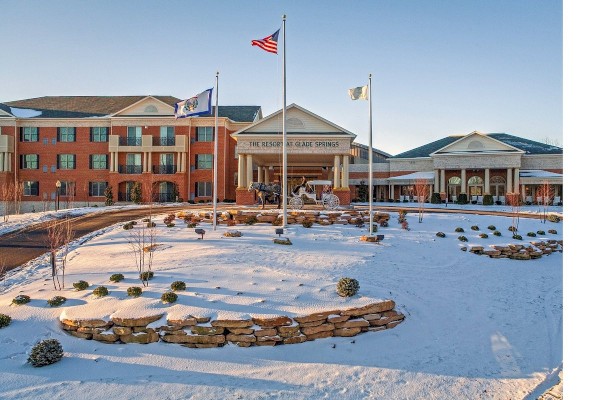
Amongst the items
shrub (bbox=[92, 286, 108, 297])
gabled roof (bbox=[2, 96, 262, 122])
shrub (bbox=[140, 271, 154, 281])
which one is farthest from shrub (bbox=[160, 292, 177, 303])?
gabled roof (bbox=[2, 96, 262, 122])

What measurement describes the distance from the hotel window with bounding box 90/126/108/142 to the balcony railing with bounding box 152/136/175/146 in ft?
20.2

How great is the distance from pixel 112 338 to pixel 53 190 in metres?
41.8

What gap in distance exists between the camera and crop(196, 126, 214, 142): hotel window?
140 feet

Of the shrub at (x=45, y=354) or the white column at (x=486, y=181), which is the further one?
the white column at (x=486, y=181)

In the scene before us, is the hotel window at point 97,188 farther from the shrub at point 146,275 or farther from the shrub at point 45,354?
the shrub at point 45,354

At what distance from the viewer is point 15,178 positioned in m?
43.2

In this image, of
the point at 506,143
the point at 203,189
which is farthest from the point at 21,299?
the point at 506,143

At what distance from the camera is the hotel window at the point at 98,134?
1730 inches

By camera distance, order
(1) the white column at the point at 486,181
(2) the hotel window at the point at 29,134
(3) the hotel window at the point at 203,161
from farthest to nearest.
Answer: (2) the hotel window at the point at 29,134, (3) the hotel window at the point at 203,161, (1) the white column at the point at 486,181

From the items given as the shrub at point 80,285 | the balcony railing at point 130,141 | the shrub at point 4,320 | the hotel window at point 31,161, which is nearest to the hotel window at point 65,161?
the hotel window at point 31,161

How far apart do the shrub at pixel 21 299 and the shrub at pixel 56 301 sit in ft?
2.21

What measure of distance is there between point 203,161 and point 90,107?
1609cm
